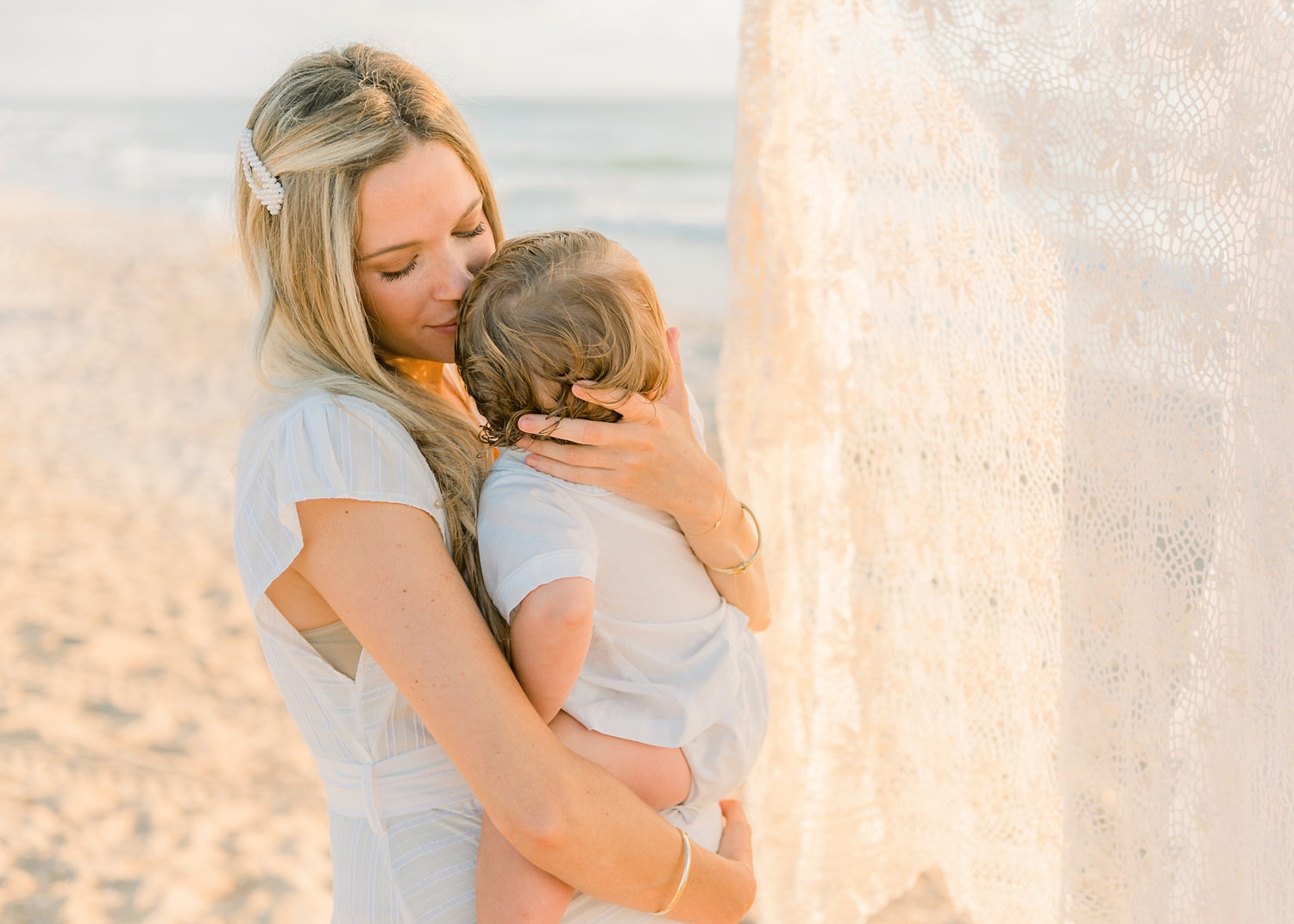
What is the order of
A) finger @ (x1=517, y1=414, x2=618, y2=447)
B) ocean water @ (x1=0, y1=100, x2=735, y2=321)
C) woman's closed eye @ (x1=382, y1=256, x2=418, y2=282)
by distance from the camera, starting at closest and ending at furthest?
1. finger @ (x1=517, y1=414, x2=618, y2=447)
2. woman's closed eye @ (x1=382, y1=256, x2=418, y2=282)
3. ocean water @ (x1=0, y1=100, x2=735, y2=321)

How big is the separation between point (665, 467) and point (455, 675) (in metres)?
0.45

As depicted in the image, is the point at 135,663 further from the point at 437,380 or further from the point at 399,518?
the point at 399,518

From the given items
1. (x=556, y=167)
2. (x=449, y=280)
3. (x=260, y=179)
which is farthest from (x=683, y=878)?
(x=556, y=167)

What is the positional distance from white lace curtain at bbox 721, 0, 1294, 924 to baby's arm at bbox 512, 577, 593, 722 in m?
0.71

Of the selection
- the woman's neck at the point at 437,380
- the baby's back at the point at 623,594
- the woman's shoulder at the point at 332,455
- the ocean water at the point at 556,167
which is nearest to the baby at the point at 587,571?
the baby's back at the point at 623,594

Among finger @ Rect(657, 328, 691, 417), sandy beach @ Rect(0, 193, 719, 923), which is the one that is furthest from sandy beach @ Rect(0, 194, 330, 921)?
finger @ Rect(657, 328, 691, 417)

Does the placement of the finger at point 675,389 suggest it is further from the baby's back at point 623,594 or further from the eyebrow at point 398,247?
the eyebrow at point 398,247

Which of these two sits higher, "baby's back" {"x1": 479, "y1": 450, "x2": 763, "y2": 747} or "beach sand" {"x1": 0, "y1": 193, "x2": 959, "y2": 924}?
"baby's back" {"x1": 479, "y1": 450, "x2": 763, "y2": 747}

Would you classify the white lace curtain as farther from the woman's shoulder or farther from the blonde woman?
the woman's shoulder

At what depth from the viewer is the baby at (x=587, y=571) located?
4.02 feet

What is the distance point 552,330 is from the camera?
1309 mm

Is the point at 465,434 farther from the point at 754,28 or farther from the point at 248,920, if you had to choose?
the point at 248,920

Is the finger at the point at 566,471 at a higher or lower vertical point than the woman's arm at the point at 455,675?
higher

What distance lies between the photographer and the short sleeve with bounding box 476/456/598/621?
3.94 ft
